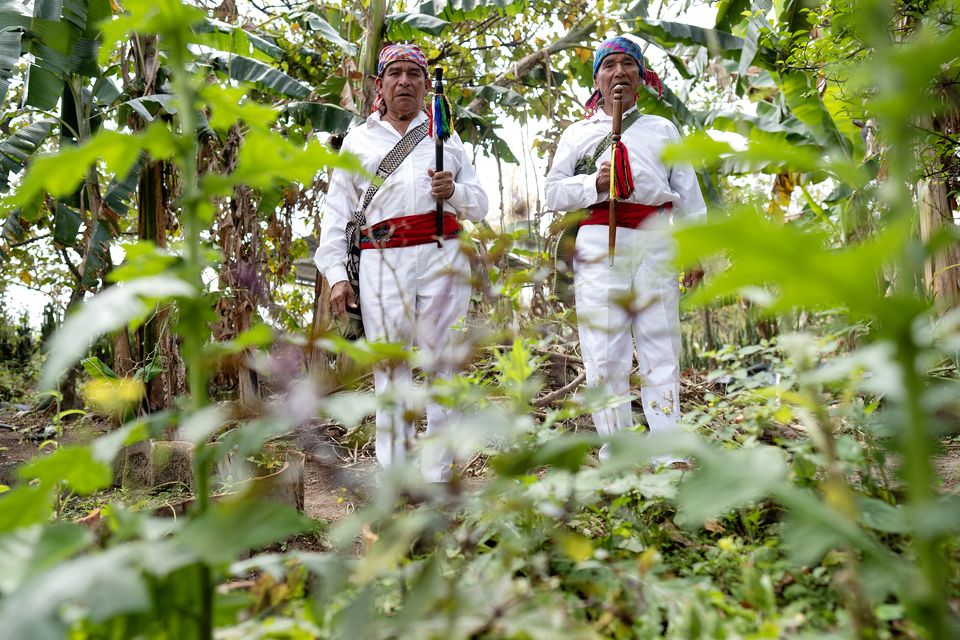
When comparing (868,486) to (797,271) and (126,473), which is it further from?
(126,473)

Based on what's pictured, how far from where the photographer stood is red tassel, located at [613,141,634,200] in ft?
9.50

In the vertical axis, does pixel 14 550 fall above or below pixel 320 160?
below

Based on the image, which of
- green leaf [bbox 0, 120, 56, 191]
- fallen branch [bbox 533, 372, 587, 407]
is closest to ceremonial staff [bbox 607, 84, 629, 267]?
fallen branch [bbox 533, 372, 587, 407]

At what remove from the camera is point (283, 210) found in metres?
6.08

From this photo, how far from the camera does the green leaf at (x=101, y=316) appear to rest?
0.70 meters

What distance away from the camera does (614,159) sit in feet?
9.51

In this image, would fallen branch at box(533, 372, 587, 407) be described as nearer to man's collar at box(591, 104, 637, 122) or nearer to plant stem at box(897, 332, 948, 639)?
man's collar at box(591, 104, 637, 122)

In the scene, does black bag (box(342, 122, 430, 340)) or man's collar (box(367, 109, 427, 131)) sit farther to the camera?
man's collar (box(367, 109, 427, 131))

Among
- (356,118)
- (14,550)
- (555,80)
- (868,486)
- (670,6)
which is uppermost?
(670,6)

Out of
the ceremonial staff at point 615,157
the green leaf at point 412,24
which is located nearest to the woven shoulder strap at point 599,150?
the ceremonial staff at point 615,157

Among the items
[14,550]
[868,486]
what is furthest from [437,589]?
[868,486]

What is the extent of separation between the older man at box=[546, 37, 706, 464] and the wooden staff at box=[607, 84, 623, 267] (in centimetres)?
4

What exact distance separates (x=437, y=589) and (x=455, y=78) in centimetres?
757

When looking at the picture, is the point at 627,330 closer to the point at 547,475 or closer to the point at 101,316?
the point at 547,475
